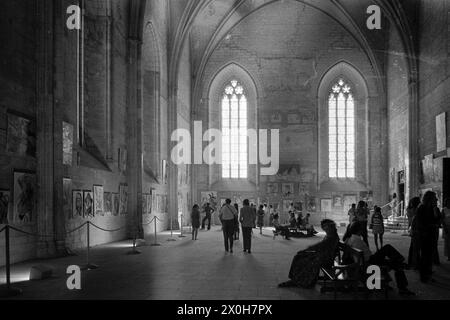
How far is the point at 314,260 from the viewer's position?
772 centimetres

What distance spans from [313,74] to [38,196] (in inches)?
830

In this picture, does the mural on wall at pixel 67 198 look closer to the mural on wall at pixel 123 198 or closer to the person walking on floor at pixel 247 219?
the mural on wall at pixel 123 198

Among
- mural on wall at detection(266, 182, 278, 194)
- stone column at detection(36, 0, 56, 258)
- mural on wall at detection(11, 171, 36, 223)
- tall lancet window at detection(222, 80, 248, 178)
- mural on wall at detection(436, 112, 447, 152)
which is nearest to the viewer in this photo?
mural on wall at detection(11, 171, 36, 223)

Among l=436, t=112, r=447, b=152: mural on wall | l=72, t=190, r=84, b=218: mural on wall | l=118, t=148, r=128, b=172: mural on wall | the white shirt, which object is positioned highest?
l=436, t=112, r=447, b=152: mural on wall

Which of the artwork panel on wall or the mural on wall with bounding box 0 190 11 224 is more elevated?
the mural on wall with bounding box 0 190 11 224

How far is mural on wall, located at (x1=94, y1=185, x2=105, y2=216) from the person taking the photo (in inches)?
579

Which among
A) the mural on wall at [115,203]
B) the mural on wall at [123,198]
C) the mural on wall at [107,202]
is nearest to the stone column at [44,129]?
the mural on wall at [107,202]

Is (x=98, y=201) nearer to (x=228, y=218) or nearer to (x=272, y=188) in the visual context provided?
(x=228, y=218)

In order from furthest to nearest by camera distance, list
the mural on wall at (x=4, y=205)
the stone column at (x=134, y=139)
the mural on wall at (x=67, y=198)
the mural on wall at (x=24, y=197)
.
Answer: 1. the stone column at (x=134, y=139)
2. the mural on wall at (x=67, y=198)
3. the mural on wall at (x=24, y=197)
4. the mural on wall at (x=4, y=205)

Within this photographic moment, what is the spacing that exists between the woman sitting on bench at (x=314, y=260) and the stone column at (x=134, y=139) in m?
10.6

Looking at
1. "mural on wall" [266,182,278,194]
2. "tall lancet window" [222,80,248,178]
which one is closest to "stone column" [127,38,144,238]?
"tall lancet window" [222,80,248,178]

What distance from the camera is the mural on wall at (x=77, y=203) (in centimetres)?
1302

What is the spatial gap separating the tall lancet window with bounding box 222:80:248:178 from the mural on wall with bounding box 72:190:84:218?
1673 cm

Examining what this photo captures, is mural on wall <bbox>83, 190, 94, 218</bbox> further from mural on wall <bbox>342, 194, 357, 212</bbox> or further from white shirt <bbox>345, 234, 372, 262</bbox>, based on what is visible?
mural on wall <bbox>342, 194, 357, 212</bbox>
